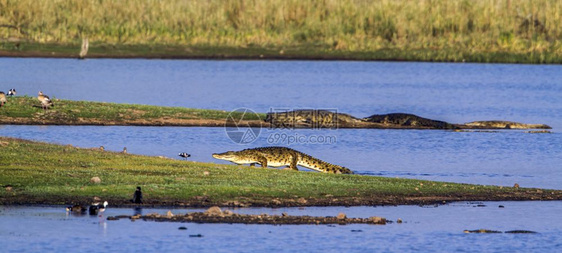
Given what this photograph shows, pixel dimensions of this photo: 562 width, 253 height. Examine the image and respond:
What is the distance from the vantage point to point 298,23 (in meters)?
68.9

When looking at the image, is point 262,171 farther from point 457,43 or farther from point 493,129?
point 457,43

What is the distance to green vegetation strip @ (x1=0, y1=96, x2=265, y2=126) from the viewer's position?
31.7 m

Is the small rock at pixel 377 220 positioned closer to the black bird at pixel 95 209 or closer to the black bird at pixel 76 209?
the black bird at pixel 95 209

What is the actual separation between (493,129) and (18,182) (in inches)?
746

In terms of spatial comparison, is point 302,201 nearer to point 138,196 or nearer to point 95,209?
point 138,196

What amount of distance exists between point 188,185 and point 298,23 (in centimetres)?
5059

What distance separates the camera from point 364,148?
2845 centimetres

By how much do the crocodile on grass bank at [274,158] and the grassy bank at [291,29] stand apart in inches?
1582

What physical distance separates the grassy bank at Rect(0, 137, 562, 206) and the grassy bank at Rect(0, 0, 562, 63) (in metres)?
41.0

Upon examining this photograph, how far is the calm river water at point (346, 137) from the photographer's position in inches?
609

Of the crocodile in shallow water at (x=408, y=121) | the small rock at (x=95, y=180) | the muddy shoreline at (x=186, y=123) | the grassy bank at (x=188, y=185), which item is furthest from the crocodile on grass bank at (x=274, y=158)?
the crocodile in shallow water at (x=408, y=121)

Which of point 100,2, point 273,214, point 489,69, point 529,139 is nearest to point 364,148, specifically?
point 529,139

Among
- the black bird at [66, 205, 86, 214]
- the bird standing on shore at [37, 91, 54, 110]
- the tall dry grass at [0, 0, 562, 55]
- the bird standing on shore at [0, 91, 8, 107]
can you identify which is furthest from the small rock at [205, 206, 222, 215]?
the tall dry grass at [0, 0, 562, 55]

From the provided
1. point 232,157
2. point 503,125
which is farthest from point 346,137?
point 232,157
